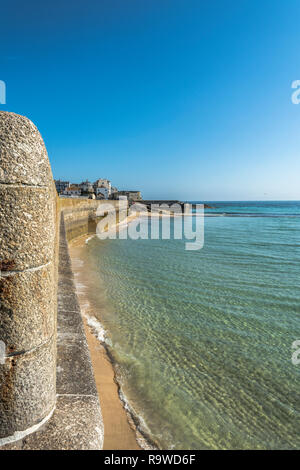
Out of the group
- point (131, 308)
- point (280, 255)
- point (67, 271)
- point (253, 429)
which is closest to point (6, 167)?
point (253, 429)

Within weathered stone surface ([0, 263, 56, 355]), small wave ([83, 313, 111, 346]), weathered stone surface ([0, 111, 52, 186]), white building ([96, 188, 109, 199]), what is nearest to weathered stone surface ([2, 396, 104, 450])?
weathered stone surface ([0, 263, 56, 355])

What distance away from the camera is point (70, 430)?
155cm

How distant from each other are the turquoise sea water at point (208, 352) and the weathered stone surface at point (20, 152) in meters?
3.19

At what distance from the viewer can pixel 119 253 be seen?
13453 mm

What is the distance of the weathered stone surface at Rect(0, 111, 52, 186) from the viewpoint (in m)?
1.25

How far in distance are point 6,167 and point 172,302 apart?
612 cm

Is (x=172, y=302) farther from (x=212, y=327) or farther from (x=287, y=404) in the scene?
(x=287, y=404)

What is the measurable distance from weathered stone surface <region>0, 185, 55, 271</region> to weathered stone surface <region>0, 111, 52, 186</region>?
6 centimetres

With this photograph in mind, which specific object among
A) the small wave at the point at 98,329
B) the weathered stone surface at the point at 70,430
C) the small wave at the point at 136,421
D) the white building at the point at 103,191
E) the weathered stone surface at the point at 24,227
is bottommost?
the small wave at the point at 136,421

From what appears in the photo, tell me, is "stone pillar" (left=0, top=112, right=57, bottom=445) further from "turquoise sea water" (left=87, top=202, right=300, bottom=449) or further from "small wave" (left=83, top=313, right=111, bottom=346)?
"small wave" (left=83, top=313, right=111, bottom=346)

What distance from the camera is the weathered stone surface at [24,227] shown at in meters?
1.27

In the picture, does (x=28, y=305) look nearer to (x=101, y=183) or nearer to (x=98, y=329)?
(x=98, y=329)

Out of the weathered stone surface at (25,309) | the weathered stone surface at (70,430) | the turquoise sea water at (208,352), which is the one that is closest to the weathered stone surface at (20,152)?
the weathered stone surface at (25,309)

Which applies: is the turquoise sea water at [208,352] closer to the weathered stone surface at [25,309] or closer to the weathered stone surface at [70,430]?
the weathered stone surface at [70,430]
